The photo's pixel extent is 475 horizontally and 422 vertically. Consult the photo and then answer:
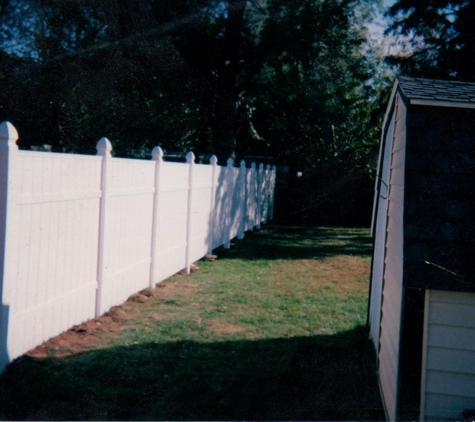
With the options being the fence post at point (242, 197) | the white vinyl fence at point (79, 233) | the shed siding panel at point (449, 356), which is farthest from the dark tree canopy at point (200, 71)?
the shed siding panel at point (449, 356)

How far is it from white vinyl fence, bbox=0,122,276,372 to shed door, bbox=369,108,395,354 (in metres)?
3.03

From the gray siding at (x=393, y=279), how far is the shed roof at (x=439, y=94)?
14cm

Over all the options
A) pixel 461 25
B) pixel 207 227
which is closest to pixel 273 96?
pixel 461 25

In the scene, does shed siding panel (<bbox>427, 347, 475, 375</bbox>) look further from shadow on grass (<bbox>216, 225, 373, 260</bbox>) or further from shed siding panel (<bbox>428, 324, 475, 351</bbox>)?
shadow on grass (<bbox>216, 225, 373, 260</bbox>)

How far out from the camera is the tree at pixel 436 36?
47.9ft

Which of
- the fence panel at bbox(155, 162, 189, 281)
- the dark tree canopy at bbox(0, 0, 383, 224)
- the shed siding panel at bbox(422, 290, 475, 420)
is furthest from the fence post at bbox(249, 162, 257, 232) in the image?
the shed siding panel at bbox(422, 290, 475, 420)

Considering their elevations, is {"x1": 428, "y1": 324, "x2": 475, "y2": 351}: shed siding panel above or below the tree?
below

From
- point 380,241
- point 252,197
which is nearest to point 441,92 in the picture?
point 380,241

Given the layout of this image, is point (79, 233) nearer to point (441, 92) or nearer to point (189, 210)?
point (441, 92)

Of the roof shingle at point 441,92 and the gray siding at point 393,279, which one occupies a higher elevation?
the roof shingle at point 441,92

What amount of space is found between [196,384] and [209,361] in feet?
1.85

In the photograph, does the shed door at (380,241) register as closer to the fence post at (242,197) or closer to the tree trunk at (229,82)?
the fence post at (242,197)

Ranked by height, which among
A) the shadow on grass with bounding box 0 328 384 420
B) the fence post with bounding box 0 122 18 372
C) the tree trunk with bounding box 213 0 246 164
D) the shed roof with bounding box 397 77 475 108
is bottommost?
the shadow on grass with bounding box 0 328 384 420

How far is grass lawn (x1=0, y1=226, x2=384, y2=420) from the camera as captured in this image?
3938 mm
